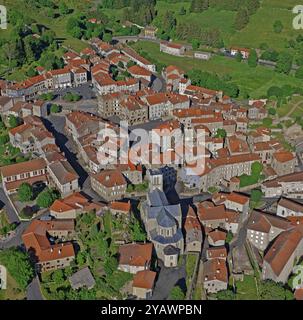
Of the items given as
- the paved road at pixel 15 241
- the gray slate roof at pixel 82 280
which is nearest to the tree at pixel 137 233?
the gray slate roof at pixel 82 280

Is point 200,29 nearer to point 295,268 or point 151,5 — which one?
point 151,5

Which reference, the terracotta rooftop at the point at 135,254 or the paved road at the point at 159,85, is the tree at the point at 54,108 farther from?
the terracotta rooftop at the point at 135,254

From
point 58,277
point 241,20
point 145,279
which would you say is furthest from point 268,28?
point 58,277

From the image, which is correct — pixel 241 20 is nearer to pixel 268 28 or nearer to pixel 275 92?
pixel 268 28

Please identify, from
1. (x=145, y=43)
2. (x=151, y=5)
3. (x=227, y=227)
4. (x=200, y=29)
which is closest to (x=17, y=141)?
(x=227, y=227)

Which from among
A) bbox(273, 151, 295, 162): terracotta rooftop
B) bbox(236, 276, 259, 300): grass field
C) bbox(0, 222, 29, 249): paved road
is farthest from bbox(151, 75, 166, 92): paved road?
bbox(236, 276, 259, 300): grass field
